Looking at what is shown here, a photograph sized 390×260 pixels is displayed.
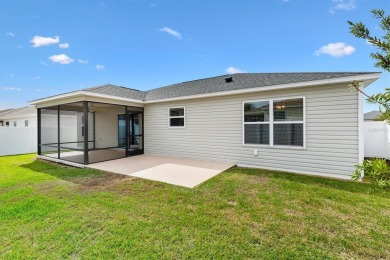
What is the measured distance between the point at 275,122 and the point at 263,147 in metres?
1.00

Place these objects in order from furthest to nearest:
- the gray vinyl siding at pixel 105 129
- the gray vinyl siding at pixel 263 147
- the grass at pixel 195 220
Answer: the gray vinyl siding at pixel 105 129
the gray vinyl siding at pixel 263 147
the grass at pixel 195 220

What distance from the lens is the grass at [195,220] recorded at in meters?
2.50

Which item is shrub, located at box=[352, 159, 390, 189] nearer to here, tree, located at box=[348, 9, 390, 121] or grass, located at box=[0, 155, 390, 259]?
tree, located at box=[348, 9, 390, 121]

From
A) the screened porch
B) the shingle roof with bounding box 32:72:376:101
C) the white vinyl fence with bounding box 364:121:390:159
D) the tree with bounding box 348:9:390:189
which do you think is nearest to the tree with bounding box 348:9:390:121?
the tree with bounding box 348:9:390:189

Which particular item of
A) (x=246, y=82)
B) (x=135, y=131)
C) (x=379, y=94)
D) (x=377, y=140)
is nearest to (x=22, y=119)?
(x=135, y=131)

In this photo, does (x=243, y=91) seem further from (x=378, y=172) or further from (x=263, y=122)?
(x=378, y=172)

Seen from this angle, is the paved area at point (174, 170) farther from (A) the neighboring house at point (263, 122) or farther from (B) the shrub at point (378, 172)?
(B) the shrub at point (378, 172)

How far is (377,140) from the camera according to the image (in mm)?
8195

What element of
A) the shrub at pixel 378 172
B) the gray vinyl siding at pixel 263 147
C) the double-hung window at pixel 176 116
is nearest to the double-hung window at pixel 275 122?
the gray vinyl siding at pixel 263 147

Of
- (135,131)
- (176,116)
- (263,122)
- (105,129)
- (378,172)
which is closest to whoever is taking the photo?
(378,172)

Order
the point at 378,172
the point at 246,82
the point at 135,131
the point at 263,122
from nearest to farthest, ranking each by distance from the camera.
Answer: the point at 378,172 < the point at 263,122 < the point at 246,82 < the point at 135,131

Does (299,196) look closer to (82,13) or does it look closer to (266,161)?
(266,161)

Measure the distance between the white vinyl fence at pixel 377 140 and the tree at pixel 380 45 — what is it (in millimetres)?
9508

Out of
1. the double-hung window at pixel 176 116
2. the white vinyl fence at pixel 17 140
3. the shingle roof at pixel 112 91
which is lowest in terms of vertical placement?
the white vinyl fence at pixel 17 140
